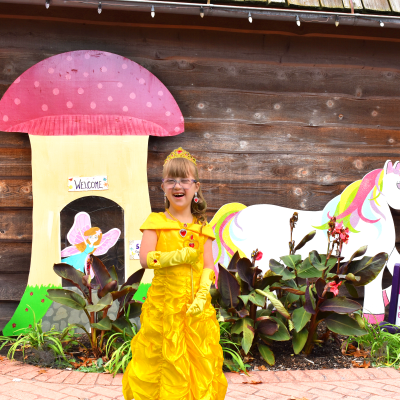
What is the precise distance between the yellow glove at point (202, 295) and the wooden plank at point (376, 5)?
280cm

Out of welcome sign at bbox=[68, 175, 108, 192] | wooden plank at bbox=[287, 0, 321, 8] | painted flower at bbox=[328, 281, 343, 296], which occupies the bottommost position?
painted flower at bbox=[328, 281, 343, 296]

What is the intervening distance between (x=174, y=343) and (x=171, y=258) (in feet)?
1.44

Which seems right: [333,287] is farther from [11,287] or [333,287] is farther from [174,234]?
[11,287]

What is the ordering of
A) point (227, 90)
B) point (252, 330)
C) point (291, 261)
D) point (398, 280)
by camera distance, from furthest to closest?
point (227, 90)
point (398, 280)
point (291, 261)
point (252, 330)

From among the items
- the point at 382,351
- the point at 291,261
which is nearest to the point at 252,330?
the point at 291,261

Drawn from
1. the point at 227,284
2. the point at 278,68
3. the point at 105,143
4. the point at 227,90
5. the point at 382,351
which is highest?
the point at 278,68

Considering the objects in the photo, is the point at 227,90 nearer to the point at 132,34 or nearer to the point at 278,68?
the point at 278,68

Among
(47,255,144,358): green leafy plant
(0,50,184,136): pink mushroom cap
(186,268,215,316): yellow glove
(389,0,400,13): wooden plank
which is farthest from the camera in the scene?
(0,50,184,136): pink mushroom cap

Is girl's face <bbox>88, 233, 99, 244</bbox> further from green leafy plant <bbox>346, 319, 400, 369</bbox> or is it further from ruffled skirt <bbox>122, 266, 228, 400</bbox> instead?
green leafy plant <bbox>346, 319, 400, 369</bbox>

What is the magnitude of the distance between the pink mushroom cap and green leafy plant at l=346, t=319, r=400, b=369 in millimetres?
2519

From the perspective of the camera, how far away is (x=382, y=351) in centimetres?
325

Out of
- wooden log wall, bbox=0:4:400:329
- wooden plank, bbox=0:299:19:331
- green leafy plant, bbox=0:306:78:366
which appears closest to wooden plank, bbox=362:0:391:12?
wooden log wall, bbox=0:4:400:329

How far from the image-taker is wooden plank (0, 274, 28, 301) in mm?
3705

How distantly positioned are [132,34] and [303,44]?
170cm
